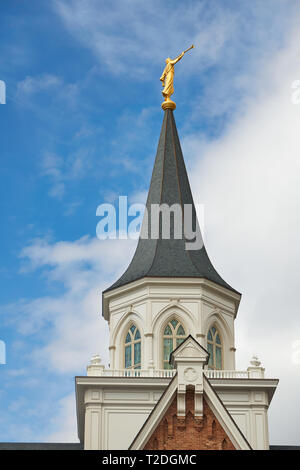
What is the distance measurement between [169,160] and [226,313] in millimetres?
9238

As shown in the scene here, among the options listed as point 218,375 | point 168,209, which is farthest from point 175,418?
point 168,209

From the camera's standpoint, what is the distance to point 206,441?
33.6 metres

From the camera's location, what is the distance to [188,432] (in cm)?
3388

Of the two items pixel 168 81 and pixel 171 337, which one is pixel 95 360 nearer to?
pixel 171 337

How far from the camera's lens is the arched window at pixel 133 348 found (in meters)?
46.8

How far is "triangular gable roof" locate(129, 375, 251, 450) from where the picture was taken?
33.7 meters

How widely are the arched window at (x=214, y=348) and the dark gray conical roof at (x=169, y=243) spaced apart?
236cm

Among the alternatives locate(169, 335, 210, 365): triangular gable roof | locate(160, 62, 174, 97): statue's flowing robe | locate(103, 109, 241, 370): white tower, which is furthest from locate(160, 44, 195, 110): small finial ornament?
locate(169, 335, 210, 365): triangular gable roof

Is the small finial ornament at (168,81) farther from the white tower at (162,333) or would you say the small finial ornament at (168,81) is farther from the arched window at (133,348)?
the arched window at (133,348)

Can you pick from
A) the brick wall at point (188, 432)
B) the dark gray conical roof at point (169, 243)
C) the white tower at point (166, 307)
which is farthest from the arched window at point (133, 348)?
the brick wall at point (188, 432)

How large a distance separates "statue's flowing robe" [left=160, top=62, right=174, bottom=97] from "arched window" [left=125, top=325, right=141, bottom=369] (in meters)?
13.6

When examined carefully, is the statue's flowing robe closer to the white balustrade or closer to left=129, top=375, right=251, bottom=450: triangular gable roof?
the white balustrade

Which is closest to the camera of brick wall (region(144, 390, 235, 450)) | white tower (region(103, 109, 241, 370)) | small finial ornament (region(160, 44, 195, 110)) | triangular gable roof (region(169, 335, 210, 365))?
brick wall (region(144, 390, 235, 450))
